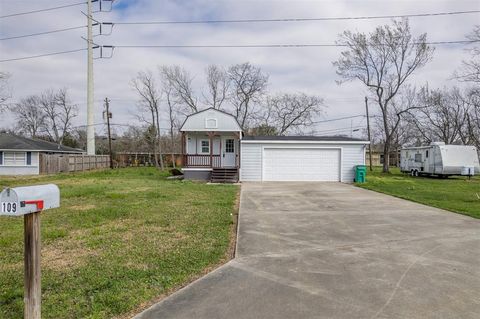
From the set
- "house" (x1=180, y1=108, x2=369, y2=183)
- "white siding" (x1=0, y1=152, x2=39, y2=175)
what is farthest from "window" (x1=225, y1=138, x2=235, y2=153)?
"white siding" (x1=0, y1=152, x2=39, y2=175)

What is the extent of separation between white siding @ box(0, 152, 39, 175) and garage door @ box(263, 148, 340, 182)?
65.6 ft

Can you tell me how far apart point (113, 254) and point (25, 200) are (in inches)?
106

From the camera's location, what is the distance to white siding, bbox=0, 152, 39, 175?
2755cm

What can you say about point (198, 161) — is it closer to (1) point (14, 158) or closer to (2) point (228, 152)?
(2) point (228, 152)

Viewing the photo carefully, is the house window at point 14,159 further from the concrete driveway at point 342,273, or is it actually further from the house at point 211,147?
the concrete driveway at point 342,273

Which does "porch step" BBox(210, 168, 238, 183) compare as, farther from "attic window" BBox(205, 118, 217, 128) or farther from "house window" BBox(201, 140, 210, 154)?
"attic window" BBox(205, 118, 217, 128)

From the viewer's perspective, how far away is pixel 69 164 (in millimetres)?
28047

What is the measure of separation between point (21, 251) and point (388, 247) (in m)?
6.07

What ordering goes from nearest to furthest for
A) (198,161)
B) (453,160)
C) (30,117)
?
1. (198,161)
2. (453,160)
3. (30,117)

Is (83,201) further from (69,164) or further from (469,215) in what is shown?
(69,164)

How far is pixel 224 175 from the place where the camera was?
19.6m

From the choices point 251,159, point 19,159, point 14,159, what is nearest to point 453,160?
point 251,159

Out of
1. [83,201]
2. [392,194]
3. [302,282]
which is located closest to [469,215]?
[392,194]

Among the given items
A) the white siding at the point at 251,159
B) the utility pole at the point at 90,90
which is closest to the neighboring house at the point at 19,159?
the utility pole at the point at 90,90
